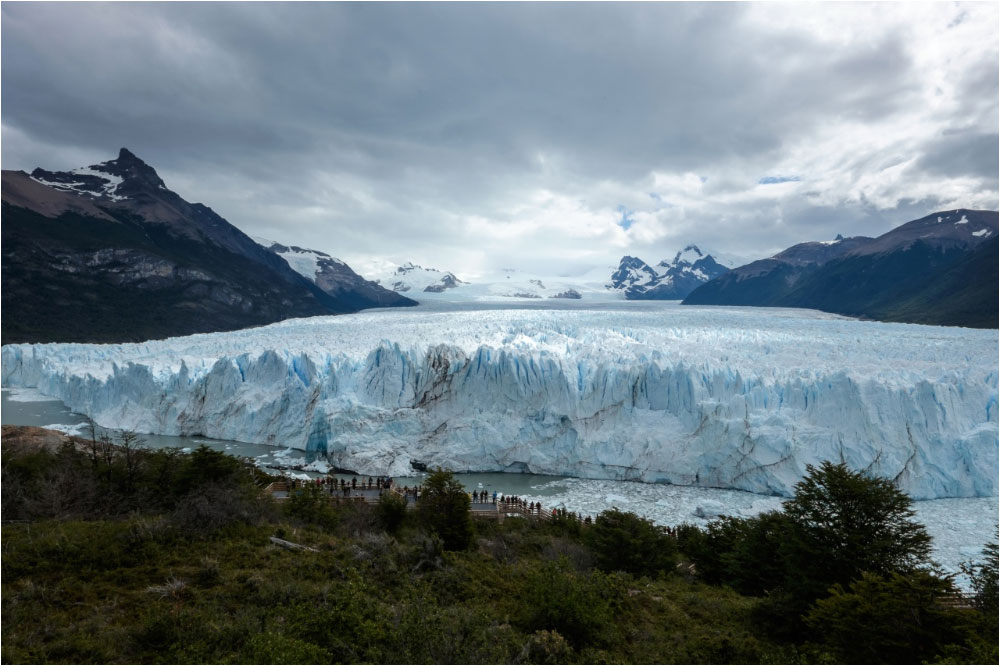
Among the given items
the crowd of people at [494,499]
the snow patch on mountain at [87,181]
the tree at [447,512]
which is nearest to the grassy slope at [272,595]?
the tree at [447,512]

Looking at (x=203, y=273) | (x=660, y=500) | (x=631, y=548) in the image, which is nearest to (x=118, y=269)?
(x=203, y=273)

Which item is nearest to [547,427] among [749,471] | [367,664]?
[749,471]

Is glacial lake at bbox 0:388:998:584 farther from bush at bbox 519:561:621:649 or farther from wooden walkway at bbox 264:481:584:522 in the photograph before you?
bush at bbox 519:561:621:649

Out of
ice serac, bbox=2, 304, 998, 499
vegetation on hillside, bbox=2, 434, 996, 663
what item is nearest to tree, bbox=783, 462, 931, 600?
vegetation on hillside, bbox=2, 434, 996, 663

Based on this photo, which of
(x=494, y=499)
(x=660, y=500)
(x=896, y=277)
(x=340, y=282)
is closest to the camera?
(x=494, y=499)

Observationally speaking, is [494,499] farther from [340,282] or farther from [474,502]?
[340,282]

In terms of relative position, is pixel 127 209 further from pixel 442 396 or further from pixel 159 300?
pixel 442 396
